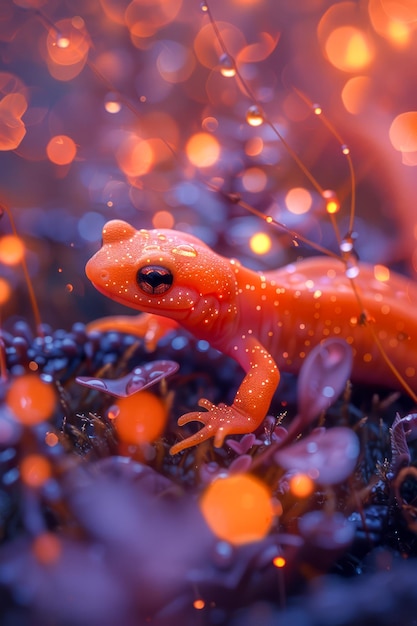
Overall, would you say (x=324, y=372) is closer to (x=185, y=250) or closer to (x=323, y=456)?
(x=323, y=456)

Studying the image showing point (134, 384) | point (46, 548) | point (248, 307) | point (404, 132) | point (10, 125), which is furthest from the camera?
point (404, 132)

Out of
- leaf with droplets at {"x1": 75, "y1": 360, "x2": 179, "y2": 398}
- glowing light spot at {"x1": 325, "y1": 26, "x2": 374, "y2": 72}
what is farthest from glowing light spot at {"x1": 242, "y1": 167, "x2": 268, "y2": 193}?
leaf with droplets at {"x1": 75, "y1": 360, "x2": 179, "y2": 398}

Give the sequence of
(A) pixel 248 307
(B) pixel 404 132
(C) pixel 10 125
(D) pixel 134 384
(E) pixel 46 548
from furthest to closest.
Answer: (B) pixel 404 132
(C) pixel 10 125
(A) pixel 248 307
(D) pixel 134 384
(E) pixel 46 548

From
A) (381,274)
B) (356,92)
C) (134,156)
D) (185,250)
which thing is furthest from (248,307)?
(356,92)

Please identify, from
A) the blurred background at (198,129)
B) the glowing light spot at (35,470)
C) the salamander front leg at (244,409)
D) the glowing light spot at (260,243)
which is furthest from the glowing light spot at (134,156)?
the glowing light spot at (35,470)

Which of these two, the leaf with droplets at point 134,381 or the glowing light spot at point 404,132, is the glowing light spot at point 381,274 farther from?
the leaf with droplets at point 134,381

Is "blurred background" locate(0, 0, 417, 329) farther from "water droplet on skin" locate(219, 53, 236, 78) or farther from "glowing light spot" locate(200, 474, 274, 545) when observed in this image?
"glowing light spot" locate(200, 474, 274, 545)

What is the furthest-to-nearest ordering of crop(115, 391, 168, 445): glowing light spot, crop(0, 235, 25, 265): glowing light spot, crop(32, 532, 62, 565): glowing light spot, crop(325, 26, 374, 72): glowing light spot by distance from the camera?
crop(325, 26, 374, 72): glowing light spot → crop(0, 235, 25, 265): glowing light spot → crop(115, 391, 168, 445): glowing light spot → crop(32, 532, 62, 565): glowing light spot
